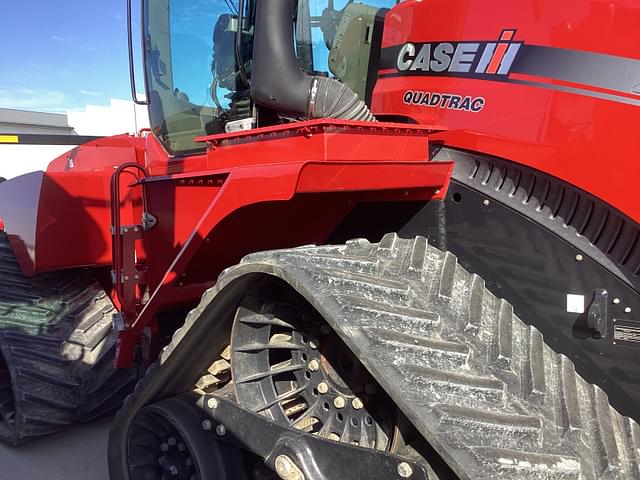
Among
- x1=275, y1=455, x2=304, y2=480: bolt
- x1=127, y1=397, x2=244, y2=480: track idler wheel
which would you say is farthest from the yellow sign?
x1=275, y1=455, x2=304, y2=480: bolt

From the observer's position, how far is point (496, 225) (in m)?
1.59

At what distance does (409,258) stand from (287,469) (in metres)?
0.65

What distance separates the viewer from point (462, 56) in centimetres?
166

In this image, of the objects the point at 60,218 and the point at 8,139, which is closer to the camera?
the point at 60,218

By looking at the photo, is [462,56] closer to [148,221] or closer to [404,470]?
[404,470]

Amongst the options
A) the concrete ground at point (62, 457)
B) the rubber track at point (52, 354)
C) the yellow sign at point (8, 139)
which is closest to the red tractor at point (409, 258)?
the rubber track at point (52, 354)

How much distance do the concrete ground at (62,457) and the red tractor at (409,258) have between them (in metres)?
0.73

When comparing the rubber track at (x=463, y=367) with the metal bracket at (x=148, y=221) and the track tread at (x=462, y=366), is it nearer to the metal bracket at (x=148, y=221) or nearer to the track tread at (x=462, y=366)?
the track tread at (x=462, y=366)

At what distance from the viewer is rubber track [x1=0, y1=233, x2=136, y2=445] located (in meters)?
2.62

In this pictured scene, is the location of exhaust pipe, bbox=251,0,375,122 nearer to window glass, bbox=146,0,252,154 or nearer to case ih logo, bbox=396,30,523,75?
case ih logo, bbox=396,30,523,75

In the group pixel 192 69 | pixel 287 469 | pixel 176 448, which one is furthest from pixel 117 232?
pixel 287 469

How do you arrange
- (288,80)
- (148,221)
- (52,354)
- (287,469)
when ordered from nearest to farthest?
1. (287,469)
2. (288,80)
3. (148,221)
4. (52,354)

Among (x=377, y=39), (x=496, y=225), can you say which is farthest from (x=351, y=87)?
(x=496, y=225)

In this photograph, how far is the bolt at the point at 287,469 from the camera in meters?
1.43
